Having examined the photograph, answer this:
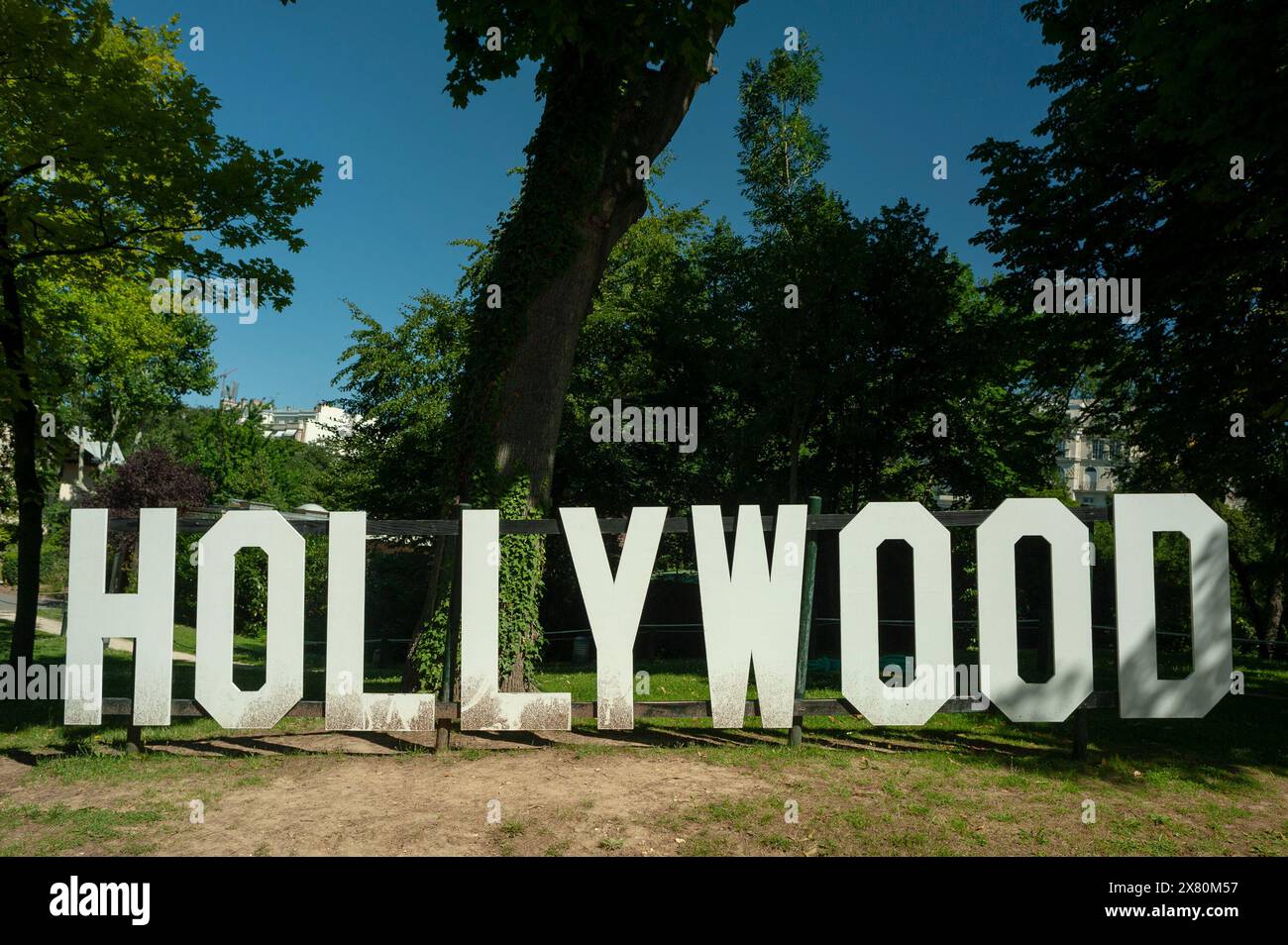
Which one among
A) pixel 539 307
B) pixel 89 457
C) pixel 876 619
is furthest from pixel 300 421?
pixel 876 619

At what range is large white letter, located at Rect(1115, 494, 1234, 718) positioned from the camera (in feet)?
22.9

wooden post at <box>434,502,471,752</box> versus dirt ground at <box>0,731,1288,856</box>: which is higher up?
wooden post at <box>434,502,471,752</box>

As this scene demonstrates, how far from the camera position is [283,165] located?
11969 millimetres

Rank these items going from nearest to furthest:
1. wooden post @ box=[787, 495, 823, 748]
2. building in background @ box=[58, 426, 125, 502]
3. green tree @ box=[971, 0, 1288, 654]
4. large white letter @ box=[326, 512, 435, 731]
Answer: large white letter @ box=[326, 512, 435, 731] < wooden post @ box=[787, 495, 823, 748] < green tree @ box=[971, 0, 1288, 654] < building in background @ box=[58, 426, 125, 502]

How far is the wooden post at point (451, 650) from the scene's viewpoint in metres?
7.30

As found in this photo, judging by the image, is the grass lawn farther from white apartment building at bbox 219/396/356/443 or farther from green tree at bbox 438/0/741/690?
white apartment building at bbox 219/396/356/443

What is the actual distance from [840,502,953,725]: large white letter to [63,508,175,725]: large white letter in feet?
19.4

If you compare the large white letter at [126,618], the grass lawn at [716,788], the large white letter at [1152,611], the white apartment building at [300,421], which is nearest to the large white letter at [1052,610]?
the large white letter at [1152,611]

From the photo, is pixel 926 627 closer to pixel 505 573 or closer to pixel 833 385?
pixel 505 573

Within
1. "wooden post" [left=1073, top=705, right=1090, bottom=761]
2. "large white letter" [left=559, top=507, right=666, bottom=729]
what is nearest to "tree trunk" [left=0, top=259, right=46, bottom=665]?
"large white letter" [left=559, top=507, right=666, bottom=729]

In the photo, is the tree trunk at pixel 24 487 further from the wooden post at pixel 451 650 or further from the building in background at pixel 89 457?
the building in background at pixel 89 457

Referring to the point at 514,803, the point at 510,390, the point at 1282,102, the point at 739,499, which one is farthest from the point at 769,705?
the point at 739,499

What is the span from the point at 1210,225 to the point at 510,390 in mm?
10842

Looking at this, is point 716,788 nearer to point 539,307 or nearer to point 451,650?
point 451,650
